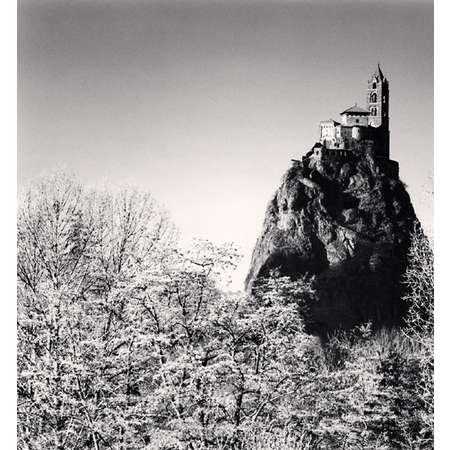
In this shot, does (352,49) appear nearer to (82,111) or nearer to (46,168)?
(82,111)

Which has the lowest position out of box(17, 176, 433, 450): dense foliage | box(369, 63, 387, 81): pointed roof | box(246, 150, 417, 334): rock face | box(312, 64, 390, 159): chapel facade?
box(17, 176, 433, 450): dense foliage

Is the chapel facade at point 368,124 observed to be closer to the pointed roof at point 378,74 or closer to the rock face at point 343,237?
the pointed roof at point 378,74

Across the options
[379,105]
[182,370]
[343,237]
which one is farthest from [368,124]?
[182,370]

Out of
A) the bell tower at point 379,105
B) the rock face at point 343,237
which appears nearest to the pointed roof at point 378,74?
the bell tower at point 379,105

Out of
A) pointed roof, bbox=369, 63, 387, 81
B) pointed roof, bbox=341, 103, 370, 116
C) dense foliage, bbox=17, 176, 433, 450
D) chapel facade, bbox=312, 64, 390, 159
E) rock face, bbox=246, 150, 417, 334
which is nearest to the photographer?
dense foliage, bbox=17, 176, 433, 450

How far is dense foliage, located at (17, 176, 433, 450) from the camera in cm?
1313

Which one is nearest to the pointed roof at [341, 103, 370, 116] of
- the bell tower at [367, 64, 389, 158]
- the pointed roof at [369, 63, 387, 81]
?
the bell tower at [367, 64, 389, 158]

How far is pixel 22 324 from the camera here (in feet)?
46.0

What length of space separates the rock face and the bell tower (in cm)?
54

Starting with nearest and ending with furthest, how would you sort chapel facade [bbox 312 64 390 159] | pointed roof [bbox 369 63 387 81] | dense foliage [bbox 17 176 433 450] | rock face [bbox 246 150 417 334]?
dense foliage [bbox 17 176 433 450] < pointed roof [bbox 369 63 387 81] < chapel facade [bbox 312 64 390 159] < rock face [bbox 246 150 417 334]

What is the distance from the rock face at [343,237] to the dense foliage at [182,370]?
159 cm

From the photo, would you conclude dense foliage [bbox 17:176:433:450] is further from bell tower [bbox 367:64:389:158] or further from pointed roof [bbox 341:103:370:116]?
pointed roof [bbox 341:103:370:116]
